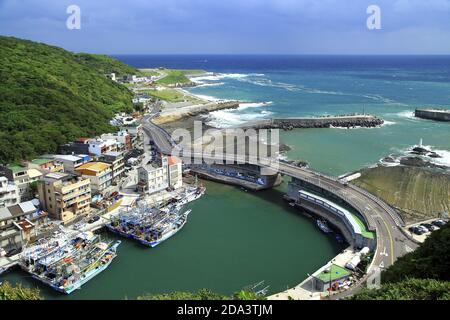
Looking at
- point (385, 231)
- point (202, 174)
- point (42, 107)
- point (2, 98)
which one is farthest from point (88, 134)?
point (385, 231)

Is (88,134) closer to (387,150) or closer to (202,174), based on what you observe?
(202,174)

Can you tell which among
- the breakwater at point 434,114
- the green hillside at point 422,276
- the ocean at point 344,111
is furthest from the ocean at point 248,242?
the breakwater at point 434,114

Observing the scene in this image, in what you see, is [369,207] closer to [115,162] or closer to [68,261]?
[68,261]

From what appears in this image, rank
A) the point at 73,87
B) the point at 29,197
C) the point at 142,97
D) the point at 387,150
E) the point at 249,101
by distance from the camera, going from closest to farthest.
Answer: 1. the point at 29,197
2. the point at 387,150
3. the point at 73,87
4. the point at 142,97
5. the point at 249,101

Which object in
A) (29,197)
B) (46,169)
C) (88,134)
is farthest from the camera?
(88,134)

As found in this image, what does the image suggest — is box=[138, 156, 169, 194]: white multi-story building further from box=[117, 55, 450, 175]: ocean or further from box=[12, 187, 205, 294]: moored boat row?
box=[117, 55, 450, 175]: ocean

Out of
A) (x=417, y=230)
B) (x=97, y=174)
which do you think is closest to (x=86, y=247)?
(x=97, y=174)

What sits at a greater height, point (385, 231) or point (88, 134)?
point (88, 134)

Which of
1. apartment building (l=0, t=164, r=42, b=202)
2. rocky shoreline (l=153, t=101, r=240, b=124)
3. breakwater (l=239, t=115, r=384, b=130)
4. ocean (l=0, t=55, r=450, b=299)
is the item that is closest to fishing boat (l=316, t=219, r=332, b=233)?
ocean (l=0, t=55, r=450, b=299)
